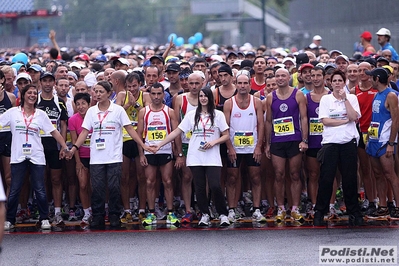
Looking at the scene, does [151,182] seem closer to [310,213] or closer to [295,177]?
[295,177]

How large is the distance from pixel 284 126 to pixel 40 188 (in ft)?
11.0

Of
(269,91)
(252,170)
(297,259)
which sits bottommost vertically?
(297,259)

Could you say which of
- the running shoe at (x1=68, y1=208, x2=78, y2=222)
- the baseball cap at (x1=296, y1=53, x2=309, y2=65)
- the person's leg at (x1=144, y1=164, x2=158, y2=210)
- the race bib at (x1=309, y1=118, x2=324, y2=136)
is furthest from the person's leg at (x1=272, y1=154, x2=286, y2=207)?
the baseball cap at (x1=296, y1=53, x2=309, y2=65)

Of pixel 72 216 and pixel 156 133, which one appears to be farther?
pixel 72 216

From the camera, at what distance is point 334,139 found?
12633 millimetres

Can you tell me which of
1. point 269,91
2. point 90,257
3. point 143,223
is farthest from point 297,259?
point 269,91

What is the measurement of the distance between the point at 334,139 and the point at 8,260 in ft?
14.4

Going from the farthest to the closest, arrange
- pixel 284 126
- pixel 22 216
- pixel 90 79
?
pixel 90 79
pixel 22 216
pixel 284 126

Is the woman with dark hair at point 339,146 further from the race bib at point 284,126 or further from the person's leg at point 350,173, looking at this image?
the race bib at point 284,126

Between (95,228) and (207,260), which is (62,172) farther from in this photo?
(207,260)

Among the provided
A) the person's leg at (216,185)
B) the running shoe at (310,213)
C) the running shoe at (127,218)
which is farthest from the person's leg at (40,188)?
the running shoe at (310,213)

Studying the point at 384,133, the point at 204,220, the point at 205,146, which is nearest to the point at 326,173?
Answer: the point at 384,133

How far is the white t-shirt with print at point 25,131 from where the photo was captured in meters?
13.0

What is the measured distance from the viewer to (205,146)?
12.9 m
